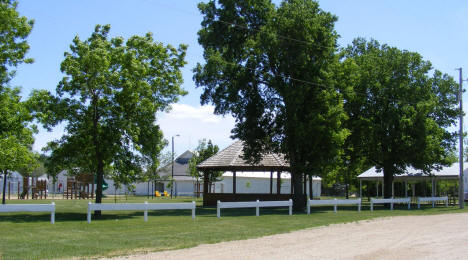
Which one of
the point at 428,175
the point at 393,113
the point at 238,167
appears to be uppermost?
the point at 393,113

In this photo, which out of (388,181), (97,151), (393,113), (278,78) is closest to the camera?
(97,151)

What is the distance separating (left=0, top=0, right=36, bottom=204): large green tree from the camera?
21766 millimetres

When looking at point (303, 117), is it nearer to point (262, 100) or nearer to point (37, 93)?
point (262, 100)

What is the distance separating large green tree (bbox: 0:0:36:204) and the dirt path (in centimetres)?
1304

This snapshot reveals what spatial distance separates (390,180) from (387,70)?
955 cm

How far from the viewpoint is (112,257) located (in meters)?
11.0

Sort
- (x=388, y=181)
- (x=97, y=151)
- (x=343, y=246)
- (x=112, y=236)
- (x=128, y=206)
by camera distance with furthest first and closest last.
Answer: (x=388, y=181) → (x=97, y=151) → (x=128, y=206) → (x=112, y=236) → (x=343, y=246)

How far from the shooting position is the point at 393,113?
36844mm

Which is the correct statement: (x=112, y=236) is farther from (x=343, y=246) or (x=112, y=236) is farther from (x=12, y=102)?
(x=12, y=102)

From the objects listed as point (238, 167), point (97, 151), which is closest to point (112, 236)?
point (97, 151)

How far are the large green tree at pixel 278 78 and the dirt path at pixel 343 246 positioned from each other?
38.2ft

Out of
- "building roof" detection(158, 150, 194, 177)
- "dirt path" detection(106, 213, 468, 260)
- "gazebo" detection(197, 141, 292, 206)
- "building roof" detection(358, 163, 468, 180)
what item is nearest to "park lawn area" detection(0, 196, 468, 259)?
"dirt path" detection(106, 213, 468, 260)

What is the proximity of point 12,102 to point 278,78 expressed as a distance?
15159 millimetres

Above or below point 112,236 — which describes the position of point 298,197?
above
